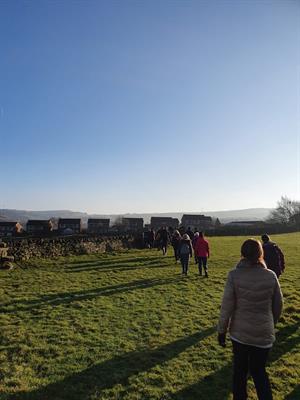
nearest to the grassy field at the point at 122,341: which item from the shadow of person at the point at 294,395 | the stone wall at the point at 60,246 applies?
the shadow of person at the point at 294,395

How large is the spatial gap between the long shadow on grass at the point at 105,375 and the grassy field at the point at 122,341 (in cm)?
2

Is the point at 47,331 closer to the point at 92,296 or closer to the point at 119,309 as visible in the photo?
the point at 119,309

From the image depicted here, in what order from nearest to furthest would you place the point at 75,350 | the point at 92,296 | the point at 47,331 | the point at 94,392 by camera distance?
the point at 94,392, the point at 75,350, the point at 47,331, the point at 92,296

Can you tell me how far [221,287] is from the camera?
14539 mm

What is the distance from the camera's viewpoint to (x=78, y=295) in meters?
13.2

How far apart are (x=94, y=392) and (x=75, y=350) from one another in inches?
76.3

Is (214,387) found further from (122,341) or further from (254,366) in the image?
(122,341)

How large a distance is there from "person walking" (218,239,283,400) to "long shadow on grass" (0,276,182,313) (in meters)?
7.96

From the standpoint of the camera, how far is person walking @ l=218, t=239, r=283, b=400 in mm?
4918

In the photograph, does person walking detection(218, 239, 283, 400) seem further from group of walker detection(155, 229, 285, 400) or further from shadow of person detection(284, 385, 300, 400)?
shadow of person detection(284, 385, 300, 400)

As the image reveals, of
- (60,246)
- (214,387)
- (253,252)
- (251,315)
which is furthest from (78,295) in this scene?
(60,246)

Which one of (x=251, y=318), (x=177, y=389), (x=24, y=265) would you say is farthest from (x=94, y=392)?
(x=24, y=265)

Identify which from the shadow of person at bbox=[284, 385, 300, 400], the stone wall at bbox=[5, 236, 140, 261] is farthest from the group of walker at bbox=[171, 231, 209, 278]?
the shadow of person at bbox=[284, 385, 300, 400]

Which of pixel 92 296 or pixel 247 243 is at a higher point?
pixel 247 243
